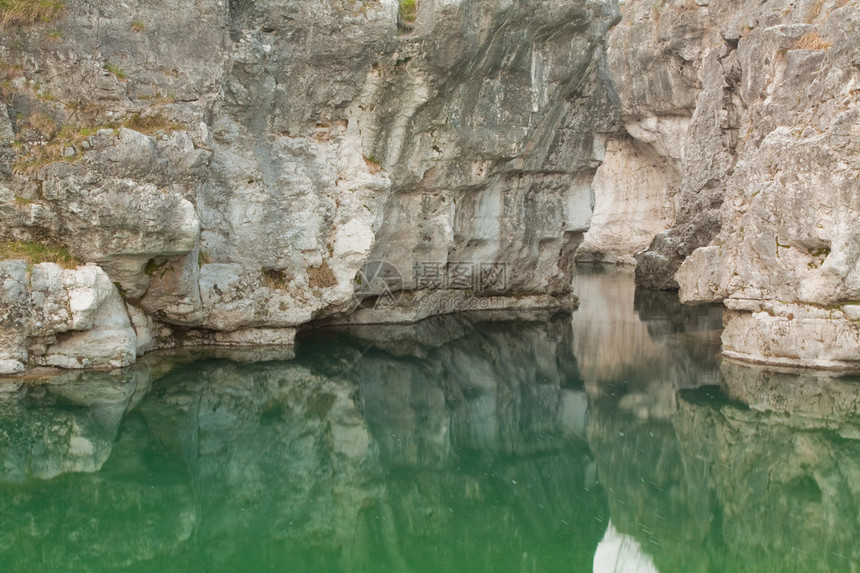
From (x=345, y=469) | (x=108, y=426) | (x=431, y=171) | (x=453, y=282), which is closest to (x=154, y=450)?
(x=108, y=426)

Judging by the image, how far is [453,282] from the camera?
22.2m

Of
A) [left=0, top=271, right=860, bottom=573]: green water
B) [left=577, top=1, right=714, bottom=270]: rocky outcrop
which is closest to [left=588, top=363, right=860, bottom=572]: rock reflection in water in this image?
[left=0, top=271, right=860, bottom=573]: green water

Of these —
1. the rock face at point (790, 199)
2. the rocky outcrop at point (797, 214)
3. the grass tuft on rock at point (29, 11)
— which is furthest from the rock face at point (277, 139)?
the rocky outcrop at point (797, 214)

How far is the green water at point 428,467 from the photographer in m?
8.10

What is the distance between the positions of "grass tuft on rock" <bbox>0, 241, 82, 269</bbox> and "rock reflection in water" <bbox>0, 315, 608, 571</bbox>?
2414 mm

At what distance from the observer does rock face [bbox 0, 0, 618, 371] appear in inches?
535

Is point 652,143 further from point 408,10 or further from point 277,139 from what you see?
point 277,139

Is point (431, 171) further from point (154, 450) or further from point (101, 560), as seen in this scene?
point (101, 560)

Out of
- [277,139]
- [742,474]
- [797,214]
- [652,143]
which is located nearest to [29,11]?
[277,139]

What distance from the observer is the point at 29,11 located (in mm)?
13945

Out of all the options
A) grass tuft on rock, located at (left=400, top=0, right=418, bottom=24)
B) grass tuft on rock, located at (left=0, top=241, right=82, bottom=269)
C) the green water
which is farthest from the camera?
grass tuft on rock, located at (left=400, top=0, right=418, bottom=24)

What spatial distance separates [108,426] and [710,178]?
1891cm

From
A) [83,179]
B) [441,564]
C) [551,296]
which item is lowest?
[441,564]

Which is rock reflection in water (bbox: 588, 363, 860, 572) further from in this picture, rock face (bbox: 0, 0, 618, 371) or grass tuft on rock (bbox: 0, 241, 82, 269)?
grass tuft on rock (bbox: 0, 241, 82, 269)
